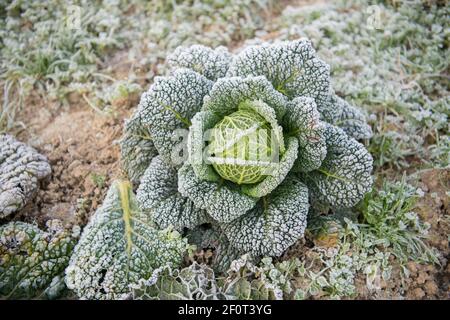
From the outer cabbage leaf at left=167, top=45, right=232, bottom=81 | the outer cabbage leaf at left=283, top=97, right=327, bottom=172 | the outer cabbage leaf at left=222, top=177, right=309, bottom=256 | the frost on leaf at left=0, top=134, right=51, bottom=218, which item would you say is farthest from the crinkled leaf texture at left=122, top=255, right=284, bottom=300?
the outer cabbage leaf at left=167, top=45, right=232, bottom=81

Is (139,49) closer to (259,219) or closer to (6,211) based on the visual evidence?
(6,211)

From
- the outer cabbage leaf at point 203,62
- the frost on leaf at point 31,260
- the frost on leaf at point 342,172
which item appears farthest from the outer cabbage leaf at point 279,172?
the frost on leaf at point 31,260

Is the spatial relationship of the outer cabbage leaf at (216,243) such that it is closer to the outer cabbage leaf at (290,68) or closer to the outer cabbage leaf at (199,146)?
the outer cabbage leaf at (199,146)

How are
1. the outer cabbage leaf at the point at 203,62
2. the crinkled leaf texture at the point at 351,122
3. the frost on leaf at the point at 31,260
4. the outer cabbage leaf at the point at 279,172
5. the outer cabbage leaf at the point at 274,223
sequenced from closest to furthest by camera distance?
the outer cabbage leaf at the point at 279,172 → the outer cabbage leaf at the point at 274,223 → the frost on leaf at the point at 31,260 → the outer cabbage leaf at the point at 203,62 → the crinkled leaf texture at the point at 351,122

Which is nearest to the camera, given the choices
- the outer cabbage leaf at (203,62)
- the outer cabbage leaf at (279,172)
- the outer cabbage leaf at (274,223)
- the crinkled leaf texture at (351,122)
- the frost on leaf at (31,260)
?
the outer cabbage leaf at (279,172)

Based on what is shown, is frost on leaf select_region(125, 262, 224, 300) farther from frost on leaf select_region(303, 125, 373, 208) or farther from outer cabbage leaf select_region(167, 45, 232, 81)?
outer cabbage leaf select_region(167, 45, 232, 81)
